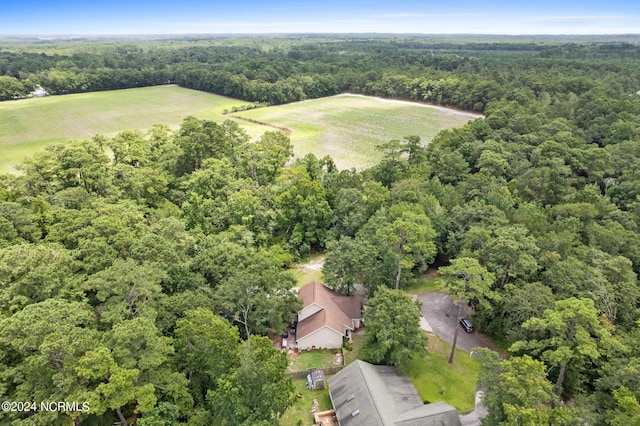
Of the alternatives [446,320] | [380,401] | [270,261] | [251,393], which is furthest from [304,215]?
[251,393]

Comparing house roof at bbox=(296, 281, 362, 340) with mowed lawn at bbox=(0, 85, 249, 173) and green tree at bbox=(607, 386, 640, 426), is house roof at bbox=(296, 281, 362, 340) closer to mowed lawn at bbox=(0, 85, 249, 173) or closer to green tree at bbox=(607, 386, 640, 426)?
green tree at bbox=(607, 386, 640, 426)

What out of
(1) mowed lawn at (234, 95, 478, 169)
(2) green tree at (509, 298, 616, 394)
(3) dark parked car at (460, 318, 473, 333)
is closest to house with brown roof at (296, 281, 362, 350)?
(3) dark parked car at (460, 318, 473, 333)

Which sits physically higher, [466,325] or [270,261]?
[270,261]

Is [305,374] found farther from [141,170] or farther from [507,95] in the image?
[507,95]

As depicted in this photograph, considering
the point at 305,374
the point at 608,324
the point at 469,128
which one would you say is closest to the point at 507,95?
the point at 469,128

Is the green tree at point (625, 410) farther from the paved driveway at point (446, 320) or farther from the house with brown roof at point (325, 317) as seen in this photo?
the house with brown roof at point (325, 317)

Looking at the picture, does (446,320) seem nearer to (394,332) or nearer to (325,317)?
(394,332)
